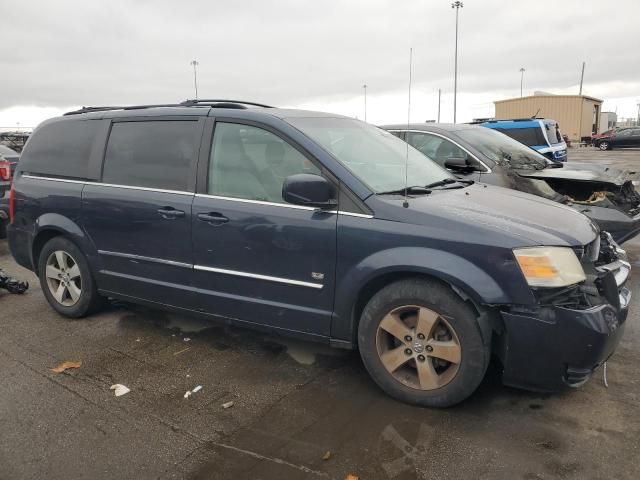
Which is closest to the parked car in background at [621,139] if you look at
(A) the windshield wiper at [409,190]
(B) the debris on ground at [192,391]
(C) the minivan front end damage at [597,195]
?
(C) the minivan front end damage at [597,195]

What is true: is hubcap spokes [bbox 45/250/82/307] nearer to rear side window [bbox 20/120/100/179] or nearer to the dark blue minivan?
the dark blue minivan

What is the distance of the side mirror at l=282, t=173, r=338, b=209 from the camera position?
3.18 metres

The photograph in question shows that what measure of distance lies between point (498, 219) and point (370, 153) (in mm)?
1145

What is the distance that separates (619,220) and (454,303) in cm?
339

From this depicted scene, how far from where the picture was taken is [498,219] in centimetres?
306

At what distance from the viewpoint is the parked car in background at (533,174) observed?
5523 mm

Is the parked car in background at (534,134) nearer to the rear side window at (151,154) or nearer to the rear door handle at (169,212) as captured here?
the rear side window at (151,154)

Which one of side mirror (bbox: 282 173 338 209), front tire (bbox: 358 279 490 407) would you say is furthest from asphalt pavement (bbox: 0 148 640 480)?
side mirror (bbox: 282 173 338 209)

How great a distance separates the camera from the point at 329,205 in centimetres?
326

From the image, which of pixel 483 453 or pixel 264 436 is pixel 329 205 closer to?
pixel 264 436

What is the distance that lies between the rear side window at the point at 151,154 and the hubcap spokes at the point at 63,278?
0.88 meters

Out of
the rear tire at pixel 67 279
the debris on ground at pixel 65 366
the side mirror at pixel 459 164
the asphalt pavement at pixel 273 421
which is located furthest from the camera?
the side mirror at pixel 459 164

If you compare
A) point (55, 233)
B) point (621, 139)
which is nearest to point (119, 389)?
point (55, 233)

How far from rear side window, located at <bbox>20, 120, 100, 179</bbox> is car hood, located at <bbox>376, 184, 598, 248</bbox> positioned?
2749mm
